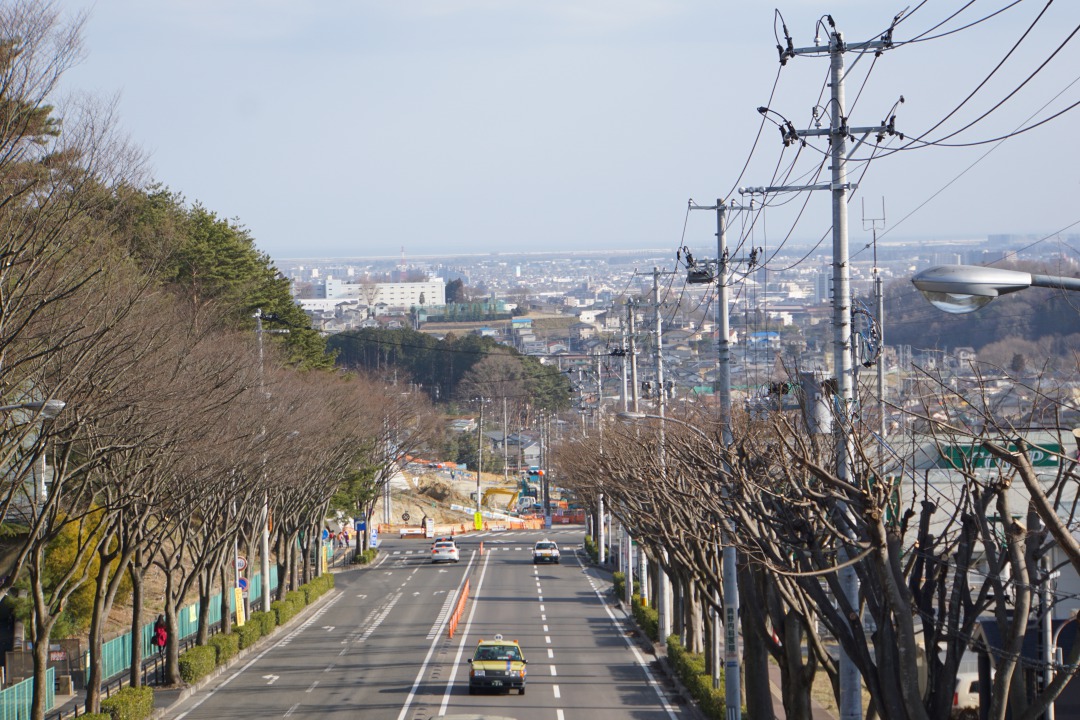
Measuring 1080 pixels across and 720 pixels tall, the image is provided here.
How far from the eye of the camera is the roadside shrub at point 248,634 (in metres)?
37.3

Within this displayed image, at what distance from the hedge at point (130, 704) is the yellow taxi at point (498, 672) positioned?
7.35m

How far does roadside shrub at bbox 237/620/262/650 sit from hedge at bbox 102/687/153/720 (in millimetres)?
10044

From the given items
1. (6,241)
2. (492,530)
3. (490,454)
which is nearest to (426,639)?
(6,241)

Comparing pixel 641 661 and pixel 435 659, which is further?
pixel 435 659

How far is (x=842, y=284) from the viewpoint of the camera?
15172 mm

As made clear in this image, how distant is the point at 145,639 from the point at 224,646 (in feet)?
11.3

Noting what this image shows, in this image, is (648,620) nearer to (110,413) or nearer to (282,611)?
(282,611)

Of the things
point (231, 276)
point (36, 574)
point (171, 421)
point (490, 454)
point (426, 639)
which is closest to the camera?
point (36, 574)

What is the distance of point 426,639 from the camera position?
40562 millimetres

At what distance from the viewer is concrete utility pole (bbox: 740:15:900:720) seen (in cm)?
1494

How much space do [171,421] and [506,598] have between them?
28888mm

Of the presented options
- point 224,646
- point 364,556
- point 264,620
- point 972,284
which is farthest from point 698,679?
point 364,556

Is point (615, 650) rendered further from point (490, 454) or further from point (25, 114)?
point (490, 454)

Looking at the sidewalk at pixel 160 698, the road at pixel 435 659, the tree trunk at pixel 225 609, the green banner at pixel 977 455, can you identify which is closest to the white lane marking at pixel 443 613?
the road at pixel 435 659
